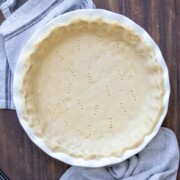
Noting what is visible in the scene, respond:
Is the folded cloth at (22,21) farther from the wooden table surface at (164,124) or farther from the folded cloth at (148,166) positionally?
the folded cloth at (148,166)

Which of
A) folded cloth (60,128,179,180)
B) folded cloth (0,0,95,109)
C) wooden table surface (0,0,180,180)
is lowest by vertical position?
folded cloth (60,128,179,180)

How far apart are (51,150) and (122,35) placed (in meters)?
0.35

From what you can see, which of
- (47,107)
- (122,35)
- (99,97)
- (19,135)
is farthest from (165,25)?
(19,135)

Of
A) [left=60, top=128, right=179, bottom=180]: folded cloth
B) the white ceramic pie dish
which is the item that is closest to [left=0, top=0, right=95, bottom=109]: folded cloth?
the white ceramic pie dish

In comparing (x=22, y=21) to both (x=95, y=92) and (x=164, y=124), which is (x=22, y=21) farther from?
(x=164, y=124)

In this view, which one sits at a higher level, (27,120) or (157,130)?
(27,120)

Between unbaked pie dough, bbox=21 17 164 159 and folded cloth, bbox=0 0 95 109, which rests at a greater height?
folded cloth, bbox=0 0 95 109

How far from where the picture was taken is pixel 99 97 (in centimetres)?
98

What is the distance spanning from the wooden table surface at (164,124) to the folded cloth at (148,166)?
4 cm

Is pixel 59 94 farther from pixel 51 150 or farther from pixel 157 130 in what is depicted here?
pixel 157 130

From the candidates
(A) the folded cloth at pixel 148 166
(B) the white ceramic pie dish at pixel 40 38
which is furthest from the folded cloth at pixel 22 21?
(A) the folded cloth at pixel 148 166

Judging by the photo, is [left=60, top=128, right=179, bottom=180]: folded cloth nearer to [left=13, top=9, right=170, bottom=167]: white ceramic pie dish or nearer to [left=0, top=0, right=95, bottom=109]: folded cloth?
[left=13, top=9, right=170, bottom=167]: white ceramic pie dish

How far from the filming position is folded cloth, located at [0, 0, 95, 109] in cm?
98

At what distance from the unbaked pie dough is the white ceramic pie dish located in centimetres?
1
